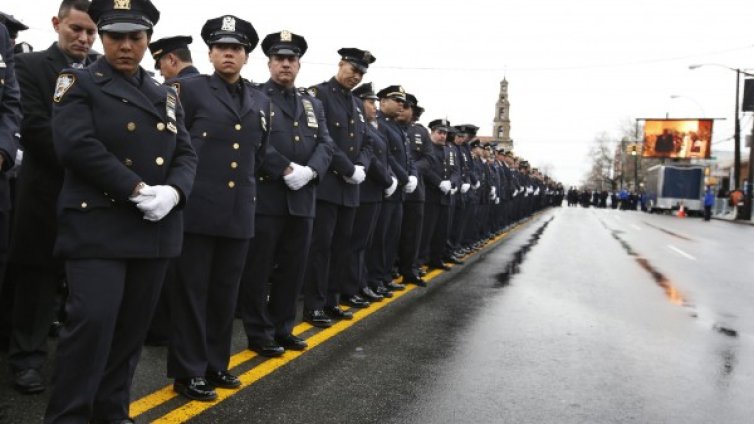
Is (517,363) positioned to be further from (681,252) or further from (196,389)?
(681,252)

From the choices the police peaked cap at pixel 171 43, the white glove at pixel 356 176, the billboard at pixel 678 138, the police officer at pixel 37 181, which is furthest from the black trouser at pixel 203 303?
the billboard at pixel 678 138

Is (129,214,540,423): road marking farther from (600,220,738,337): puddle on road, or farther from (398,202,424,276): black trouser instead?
(600,220,738,337): puddle on road

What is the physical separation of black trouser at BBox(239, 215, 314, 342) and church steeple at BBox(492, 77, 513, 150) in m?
136

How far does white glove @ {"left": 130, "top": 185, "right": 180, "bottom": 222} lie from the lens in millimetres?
3043

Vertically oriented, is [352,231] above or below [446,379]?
above

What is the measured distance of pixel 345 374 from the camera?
14.7ft

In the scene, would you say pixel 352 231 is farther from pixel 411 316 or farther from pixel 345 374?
pixel 345 374

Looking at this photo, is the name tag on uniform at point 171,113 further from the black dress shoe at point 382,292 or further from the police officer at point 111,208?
the black dress shoe at point 382,292

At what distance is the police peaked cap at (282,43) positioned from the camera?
16.0ft

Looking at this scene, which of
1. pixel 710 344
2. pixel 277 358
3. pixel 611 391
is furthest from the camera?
pixel 710 344

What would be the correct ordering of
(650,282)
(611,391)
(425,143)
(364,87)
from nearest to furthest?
1. (611,391)
2. (364,87)
3. (425,143)
4. (650,282)

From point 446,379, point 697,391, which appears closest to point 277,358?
point 446,379

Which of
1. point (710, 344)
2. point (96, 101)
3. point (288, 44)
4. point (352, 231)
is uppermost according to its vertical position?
point (288, 44)

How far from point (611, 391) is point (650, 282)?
19.6 ft
